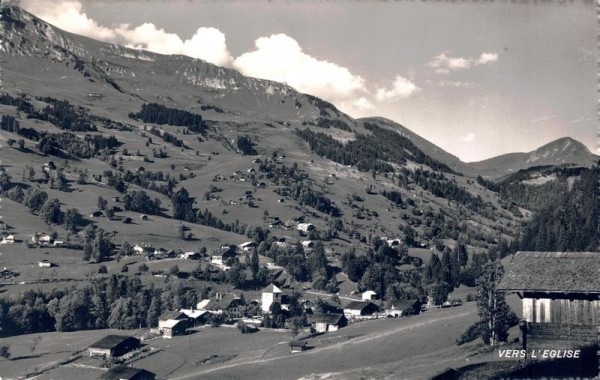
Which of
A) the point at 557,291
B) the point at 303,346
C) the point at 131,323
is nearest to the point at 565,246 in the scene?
the point at 303,346

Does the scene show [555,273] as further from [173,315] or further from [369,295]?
[369,295]

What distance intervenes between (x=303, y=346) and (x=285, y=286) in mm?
77160

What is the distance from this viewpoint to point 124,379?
277ft

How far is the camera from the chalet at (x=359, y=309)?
149500 mm

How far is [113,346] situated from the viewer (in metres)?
109

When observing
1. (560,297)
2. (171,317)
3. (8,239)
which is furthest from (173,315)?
(560,297)

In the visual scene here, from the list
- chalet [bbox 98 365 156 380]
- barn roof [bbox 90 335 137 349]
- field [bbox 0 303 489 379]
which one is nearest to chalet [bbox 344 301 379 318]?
field [bbox 0 303 489 379]

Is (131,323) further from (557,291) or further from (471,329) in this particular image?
(557,291)

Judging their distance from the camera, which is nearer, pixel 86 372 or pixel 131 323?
pixel 86 372

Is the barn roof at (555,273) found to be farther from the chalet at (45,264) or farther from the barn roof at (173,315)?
the chalet at (45,264)

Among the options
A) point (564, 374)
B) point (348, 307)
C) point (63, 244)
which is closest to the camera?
point (564, 374)

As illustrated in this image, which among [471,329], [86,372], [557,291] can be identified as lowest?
[86,372]

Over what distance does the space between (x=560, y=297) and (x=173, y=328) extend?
10133cm

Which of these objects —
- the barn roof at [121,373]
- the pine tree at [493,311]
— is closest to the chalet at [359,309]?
the barn roof at [121,373]
